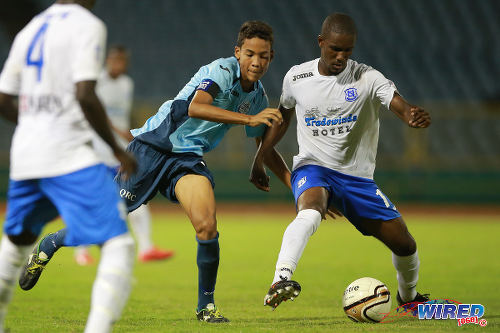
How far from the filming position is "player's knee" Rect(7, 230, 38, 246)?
12.8 feet

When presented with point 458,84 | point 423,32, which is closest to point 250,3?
point 423,32

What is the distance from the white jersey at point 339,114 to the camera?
553 centimetres

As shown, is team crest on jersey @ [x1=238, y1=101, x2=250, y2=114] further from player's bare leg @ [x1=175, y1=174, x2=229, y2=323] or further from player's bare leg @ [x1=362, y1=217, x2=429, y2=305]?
player's bare leg @ [x1=362, y1=217, x2=429, y2=305]

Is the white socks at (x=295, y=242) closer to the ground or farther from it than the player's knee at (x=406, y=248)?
farther from it

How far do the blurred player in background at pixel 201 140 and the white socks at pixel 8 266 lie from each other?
152cm

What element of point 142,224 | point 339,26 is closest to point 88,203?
point 339,26

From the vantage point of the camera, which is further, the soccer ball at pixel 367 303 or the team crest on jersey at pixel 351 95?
the team crest on jersey at pixel 351 95

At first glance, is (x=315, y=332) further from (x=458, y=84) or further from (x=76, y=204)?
(x=458, y=84)

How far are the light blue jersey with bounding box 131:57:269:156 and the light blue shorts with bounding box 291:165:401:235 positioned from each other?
30.5 inches

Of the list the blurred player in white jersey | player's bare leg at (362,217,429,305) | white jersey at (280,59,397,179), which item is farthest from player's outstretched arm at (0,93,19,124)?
the blurred player in white jersey

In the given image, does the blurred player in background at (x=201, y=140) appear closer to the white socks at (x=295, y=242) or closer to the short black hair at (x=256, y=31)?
the short black hair at (x=256, y=31)

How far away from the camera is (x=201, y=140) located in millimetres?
5664

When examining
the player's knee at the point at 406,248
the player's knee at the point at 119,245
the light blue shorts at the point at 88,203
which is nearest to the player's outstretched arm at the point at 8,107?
the light blue shorts at the point at 88,203

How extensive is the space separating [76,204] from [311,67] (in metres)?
2.76
